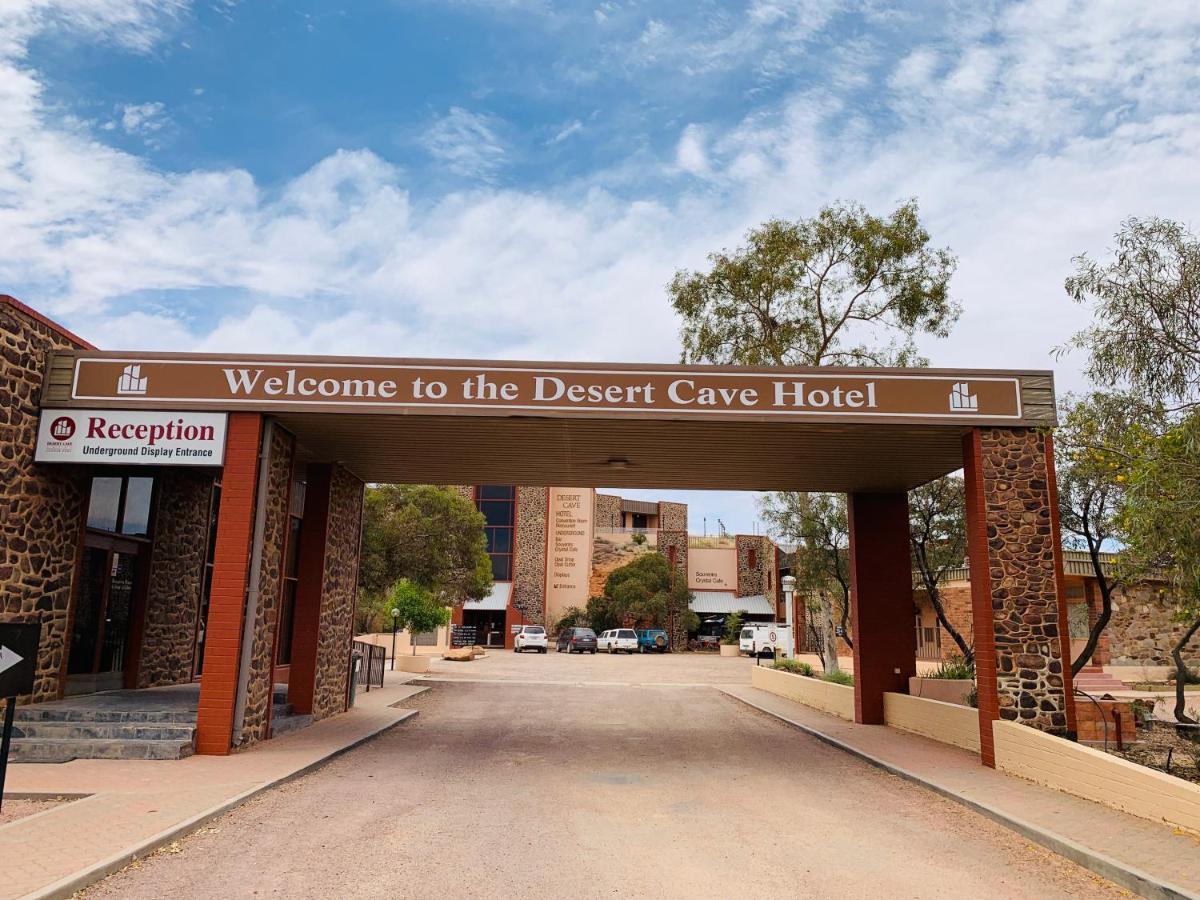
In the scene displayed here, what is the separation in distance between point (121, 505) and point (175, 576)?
75.8 inches

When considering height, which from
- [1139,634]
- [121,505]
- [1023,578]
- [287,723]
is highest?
[121,505]

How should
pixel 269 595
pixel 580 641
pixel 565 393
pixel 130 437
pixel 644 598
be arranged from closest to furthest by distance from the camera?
pixel 130 437
pixel 565 393
pixel 269 595
pixel 580 641
pixel 644 598

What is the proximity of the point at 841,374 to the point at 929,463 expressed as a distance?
10.4 feet

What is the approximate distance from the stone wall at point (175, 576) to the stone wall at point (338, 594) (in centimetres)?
252

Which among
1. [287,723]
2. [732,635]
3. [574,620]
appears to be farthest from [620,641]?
[287,723]

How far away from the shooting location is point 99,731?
10.4 meters

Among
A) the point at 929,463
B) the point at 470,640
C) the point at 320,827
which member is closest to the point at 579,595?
the point at 470,640

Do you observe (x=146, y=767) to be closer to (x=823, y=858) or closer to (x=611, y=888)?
(x=611, y=888)

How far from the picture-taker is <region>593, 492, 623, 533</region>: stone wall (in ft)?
183

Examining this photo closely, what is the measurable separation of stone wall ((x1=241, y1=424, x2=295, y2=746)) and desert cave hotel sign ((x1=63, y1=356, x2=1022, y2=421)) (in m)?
0.94

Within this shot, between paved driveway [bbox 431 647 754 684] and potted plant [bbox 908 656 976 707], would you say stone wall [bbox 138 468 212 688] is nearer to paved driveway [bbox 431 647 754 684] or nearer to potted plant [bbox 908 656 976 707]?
paved driveway [bbox 431 647 754 684]

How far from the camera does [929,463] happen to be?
13516mm

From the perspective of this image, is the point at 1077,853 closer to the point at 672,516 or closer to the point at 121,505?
the point at 121,505

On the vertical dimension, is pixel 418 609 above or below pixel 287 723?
above
